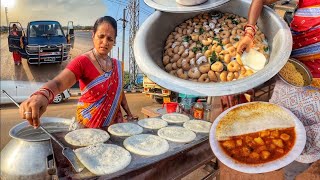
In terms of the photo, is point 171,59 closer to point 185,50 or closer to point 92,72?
point 185,50

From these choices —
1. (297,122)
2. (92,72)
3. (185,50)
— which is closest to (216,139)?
(297,122)

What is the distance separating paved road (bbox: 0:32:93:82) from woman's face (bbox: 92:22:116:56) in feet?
0.63

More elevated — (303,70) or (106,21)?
(106,21)

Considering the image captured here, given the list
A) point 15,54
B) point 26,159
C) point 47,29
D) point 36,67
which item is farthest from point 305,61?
point 47,29

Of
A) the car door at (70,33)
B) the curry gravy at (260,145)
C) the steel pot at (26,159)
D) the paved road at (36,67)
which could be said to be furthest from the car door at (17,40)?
the curry gravy at (260,145)

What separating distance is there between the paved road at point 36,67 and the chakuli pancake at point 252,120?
103 centimetres

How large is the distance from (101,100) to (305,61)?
1.16m

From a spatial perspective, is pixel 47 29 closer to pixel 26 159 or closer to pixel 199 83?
pixel 26 159

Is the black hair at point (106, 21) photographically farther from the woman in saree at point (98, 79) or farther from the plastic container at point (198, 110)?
the plastic container at point (198, 110)

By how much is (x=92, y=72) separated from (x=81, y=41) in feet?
1.54

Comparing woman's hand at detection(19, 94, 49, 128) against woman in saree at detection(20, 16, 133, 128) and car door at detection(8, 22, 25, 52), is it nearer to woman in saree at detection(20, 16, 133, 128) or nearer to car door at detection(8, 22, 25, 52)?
woman in saree at detection(20, 16, 133, 128)

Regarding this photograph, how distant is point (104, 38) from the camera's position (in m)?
1.70

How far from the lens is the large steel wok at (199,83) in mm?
1186

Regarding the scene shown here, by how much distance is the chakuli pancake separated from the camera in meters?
1.42
